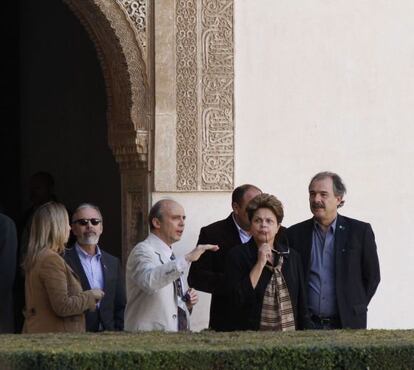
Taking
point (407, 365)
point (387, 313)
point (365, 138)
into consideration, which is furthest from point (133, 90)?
point (407, 365)

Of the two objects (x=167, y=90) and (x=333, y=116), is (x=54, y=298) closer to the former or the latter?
(x=167, y=90)

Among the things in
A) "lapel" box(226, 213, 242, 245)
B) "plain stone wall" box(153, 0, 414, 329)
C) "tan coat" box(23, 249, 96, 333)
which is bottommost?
"tan coat" box(23, 249, 96, 333)

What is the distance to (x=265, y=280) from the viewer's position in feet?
21.4

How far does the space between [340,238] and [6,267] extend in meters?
1.74

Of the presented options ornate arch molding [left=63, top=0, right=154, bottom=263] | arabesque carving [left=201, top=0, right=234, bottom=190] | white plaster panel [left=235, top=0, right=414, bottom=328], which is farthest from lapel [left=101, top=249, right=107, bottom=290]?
white plaster panel [left=235, top=0, right=414, bottom=328]

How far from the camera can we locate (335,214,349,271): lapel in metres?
7.11

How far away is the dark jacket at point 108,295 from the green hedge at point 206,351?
5.00 feet

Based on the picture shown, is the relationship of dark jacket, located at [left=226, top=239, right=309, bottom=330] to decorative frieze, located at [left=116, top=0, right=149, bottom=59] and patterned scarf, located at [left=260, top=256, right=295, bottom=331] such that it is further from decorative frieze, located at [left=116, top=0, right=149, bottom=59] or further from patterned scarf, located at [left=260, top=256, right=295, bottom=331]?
decorative frieze, located at [left=116, top=0, right=149, bottom=59]

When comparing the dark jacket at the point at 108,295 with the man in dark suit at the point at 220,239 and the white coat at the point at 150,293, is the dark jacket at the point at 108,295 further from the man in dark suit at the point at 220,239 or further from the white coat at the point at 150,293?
the man in dark suit at the point at 220,239

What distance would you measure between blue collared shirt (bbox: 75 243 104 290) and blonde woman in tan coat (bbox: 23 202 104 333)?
34cm

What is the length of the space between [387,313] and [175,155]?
176cm

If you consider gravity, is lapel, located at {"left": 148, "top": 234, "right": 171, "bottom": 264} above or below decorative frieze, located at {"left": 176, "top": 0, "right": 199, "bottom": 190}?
below

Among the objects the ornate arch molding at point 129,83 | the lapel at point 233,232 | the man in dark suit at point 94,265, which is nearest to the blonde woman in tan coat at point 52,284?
the man in dark suit at point 94,265

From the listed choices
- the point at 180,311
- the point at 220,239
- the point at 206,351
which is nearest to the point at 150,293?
the point at 180,311
